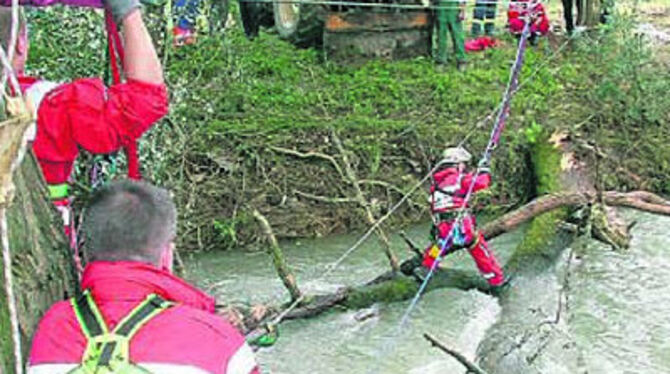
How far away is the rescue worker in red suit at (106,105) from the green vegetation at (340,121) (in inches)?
138

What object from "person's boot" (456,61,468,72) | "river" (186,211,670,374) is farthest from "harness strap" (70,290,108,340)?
"person's boot" (456,61,468,72)

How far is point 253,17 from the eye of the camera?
11.5 metres

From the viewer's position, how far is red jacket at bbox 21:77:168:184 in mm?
2334

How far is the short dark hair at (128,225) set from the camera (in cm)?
204

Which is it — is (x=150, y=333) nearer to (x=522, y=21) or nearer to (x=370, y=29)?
(x=370, y=29)

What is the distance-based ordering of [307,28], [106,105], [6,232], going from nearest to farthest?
[6,232], [106,105], [307,28]

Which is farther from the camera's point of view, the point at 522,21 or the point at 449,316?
the point at 522,21

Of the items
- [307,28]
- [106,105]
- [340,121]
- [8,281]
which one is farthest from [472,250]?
[307,28]

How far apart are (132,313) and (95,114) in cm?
61

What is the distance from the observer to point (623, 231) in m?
5.73

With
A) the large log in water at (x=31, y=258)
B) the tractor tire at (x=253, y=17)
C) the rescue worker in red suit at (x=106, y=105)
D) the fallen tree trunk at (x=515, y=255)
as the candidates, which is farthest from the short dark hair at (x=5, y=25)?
the tractor tire at (x=253, y=17)

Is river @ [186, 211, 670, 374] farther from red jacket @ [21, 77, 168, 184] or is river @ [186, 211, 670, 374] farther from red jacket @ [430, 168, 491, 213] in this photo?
red jacket @ [21, 77, 168, 184]

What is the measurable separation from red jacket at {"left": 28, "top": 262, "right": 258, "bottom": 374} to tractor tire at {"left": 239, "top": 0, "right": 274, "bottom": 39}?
9486 mm

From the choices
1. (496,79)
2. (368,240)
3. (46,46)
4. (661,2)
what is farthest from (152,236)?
(661,2)
